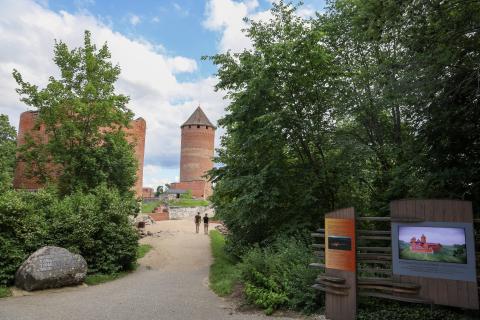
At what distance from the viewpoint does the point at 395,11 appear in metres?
8.08

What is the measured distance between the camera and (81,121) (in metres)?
20.8

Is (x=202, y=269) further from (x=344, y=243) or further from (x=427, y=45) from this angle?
(x=427, y=45)

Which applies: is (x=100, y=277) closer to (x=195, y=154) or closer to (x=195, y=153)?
(x=195, y=153)

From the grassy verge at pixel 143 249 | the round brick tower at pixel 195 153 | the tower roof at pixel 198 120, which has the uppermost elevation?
the tower roof at pixel 198 120

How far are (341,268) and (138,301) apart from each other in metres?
5.88

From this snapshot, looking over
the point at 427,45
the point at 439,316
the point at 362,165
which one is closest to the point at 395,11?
the point at 427,45

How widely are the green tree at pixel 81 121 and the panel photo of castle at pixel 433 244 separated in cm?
1721

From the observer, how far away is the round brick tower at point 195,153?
64.2 metres

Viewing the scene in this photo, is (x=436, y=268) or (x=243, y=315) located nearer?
(x=436, y=268)

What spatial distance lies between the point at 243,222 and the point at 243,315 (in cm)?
464

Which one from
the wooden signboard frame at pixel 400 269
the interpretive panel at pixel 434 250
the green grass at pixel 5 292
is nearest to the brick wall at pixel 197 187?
the green grass at pixel 5 292

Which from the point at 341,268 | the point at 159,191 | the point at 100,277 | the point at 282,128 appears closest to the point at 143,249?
the point at 100,277

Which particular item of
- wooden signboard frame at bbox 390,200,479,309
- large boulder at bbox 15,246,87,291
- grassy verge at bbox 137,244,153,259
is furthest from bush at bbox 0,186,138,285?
wooden signboard frame at bbox 390,200,479,309

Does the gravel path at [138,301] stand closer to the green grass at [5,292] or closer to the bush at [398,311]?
the green grass at [5,292]
